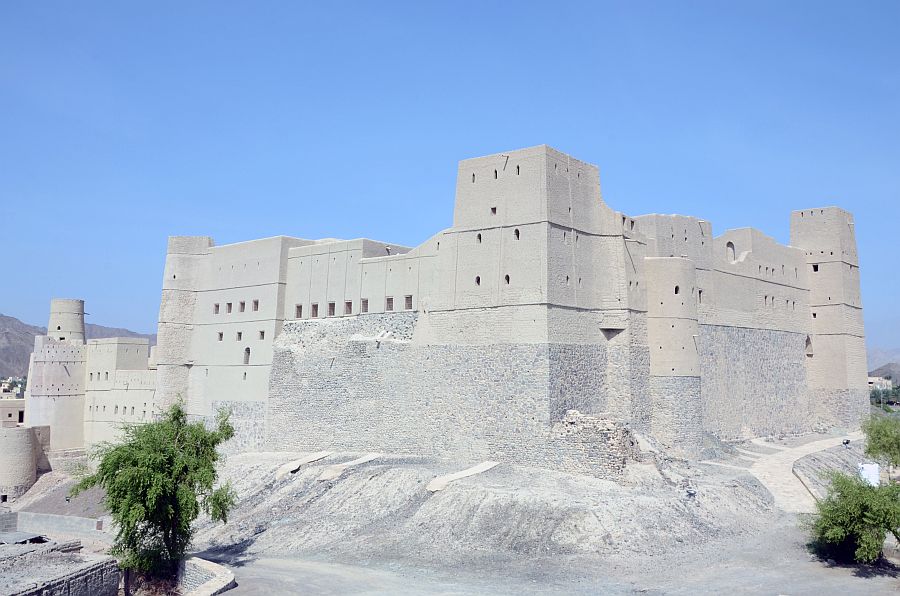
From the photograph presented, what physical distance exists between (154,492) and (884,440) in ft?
74.5

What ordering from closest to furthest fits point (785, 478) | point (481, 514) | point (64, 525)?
1. point (481, 514)
2. point (785, 478)
3. point (64, 525)

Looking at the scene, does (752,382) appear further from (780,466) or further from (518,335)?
(518,335)

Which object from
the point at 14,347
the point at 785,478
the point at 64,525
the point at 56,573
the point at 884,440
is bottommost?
the point at 64,525

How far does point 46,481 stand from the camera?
4006 cm

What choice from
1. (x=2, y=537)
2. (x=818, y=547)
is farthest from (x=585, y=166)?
(x=2, y=537)

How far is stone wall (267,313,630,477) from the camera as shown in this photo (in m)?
25.7

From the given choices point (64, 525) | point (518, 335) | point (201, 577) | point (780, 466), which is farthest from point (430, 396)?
point (64, 525)

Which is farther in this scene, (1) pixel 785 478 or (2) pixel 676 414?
(2) pixel 676 414

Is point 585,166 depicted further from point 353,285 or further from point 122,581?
point 122,581

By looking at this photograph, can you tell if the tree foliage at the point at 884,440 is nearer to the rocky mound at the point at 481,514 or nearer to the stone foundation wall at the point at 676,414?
the rocky mound at the point at 481,514

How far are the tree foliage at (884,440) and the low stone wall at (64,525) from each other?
2629 cm

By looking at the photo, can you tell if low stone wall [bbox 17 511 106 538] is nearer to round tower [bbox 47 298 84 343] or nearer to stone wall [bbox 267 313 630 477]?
stone wall [bbox 267 313 630 477]

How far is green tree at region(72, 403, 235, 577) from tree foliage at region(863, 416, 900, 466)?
822 inches

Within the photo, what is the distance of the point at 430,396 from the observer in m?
28.6
